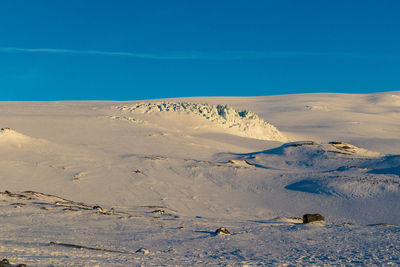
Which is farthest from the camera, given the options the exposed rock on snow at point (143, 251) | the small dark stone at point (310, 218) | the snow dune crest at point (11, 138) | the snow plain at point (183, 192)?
the snow dune crest at point (11, 138)

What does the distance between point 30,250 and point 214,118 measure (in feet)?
124

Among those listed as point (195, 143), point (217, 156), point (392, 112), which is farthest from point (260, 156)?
point (392, 112)

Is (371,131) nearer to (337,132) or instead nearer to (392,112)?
(337,132)

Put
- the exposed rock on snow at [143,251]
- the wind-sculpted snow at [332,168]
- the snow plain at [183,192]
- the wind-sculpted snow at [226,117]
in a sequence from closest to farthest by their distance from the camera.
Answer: the exposed rock on snow at [143,251]
the snow plain at [183,192]
the wind-sculpted snow at [332,168]
the wind-sculpted snow at [226,117]

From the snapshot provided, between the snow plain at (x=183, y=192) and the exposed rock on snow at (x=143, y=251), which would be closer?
the exposed rock on snow at (x=143, y=251)

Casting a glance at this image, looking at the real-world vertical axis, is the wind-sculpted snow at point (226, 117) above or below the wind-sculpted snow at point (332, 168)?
above

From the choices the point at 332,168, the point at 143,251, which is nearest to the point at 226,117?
the point at 332,168

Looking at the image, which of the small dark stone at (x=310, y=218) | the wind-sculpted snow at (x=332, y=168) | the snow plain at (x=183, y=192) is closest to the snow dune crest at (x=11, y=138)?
the snow plain at (x=183, y=192)

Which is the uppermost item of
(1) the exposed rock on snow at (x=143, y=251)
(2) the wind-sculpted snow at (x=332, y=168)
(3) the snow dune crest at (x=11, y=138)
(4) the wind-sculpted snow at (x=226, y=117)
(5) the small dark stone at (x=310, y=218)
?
(4) the wind-sculpted snow at (x=226, y=117)

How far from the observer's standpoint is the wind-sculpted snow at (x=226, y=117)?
4653 cm

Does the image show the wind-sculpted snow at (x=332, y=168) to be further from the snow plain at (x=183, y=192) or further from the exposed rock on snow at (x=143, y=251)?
the exposed rock on snow at (x=143, y=251)

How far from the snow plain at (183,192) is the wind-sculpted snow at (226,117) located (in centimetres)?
16

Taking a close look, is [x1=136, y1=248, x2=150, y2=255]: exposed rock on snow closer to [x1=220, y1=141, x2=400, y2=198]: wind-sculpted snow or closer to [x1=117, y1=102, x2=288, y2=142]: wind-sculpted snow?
[x1=220, y1=141, x2=400, y2=198]: wind-sculpted snow

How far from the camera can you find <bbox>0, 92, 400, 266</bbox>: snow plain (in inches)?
385
